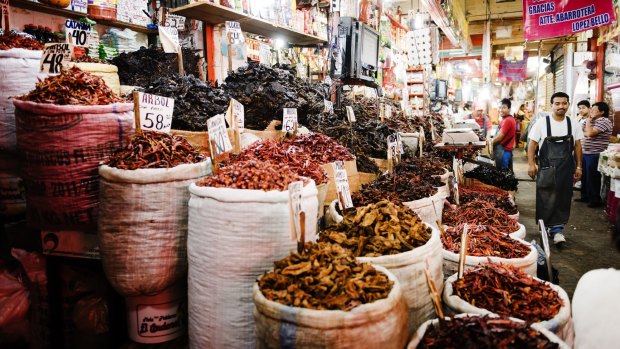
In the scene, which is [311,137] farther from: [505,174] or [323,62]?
[323,62]

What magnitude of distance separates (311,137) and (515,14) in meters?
21.2

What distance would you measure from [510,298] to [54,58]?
10.1ft

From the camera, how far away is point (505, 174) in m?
6.39

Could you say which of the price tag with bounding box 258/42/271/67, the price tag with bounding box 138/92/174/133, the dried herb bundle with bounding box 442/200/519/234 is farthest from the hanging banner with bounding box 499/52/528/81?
the price tag with bounding box 138/92/174/133

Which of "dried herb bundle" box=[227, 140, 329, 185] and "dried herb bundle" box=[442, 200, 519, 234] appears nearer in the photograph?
"dried herb bundle" box=[227, 140, 329, 185]

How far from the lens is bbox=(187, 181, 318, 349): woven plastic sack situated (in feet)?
6.09

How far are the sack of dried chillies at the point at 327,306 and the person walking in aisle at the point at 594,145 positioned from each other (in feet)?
28.4

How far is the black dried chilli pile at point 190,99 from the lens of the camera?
3.31 metres

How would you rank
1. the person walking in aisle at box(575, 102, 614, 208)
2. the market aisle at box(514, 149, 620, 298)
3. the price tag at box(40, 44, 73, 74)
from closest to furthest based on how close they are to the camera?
the price tag at box(40, 44, 73, 74), the market aisle at box(514, 149, 620, 298), the person walking in aisle at box(575, 102, 614, 208)

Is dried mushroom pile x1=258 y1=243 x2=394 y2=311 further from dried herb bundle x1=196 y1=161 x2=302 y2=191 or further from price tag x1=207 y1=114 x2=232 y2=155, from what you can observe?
price tag x1=207 y1=114 x2=232 y2=155

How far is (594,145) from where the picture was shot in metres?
8.47

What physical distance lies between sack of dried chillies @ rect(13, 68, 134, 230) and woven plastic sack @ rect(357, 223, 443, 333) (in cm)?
160

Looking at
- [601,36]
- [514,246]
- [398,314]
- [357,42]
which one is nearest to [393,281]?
[398,314]

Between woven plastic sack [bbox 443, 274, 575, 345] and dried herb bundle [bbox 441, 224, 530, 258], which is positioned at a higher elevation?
dried herb bundle [bbox 441, 224, 530, 258]
